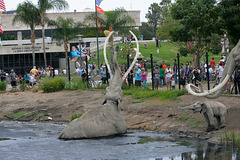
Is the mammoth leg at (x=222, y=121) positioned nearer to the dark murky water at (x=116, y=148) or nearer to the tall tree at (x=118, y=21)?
the dark murky water at (x=116, y=148)

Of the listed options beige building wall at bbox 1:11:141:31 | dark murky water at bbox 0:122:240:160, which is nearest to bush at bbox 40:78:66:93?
dark murky water at bbox 0:122:240:160

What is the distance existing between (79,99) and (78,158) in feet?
30.6

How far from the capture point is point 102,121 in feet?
38.2

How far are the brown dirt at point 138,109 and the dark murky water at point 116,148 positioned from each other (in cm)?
84

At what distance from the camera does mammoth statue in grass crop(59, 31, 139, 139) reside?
1134cm

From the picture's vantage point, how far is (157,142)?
35.6 feet

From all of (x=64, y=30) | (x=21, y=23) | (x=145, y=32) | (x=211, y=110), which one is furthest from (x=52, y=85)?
(x=145, y=32)

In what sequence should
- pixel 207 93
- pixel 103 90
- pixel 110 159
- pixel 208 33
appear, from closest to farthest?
pixel 110 159 < pixel 207 93 < pixel 103 90 < pixel 208 33

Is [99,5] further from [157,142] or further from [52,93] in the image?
[157,142]

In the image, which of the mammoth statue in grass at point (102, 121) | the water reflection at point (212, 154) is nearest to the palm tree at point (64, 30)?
the mammoth statue in grass at point (102, 121)

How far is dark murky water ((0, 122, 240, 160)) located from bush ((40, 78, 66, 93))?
29.1 ft

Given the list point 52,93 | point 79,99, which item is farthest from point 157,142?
point 52,93

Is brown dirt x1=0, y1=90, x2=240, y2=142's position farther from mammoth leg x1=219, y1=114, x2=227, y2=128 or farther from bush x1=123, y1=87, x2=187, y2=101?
bush x1=123, y1=87, x2=187, y2=101

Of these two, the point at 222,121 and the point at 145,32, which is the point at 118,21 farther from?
the point at 222,121
